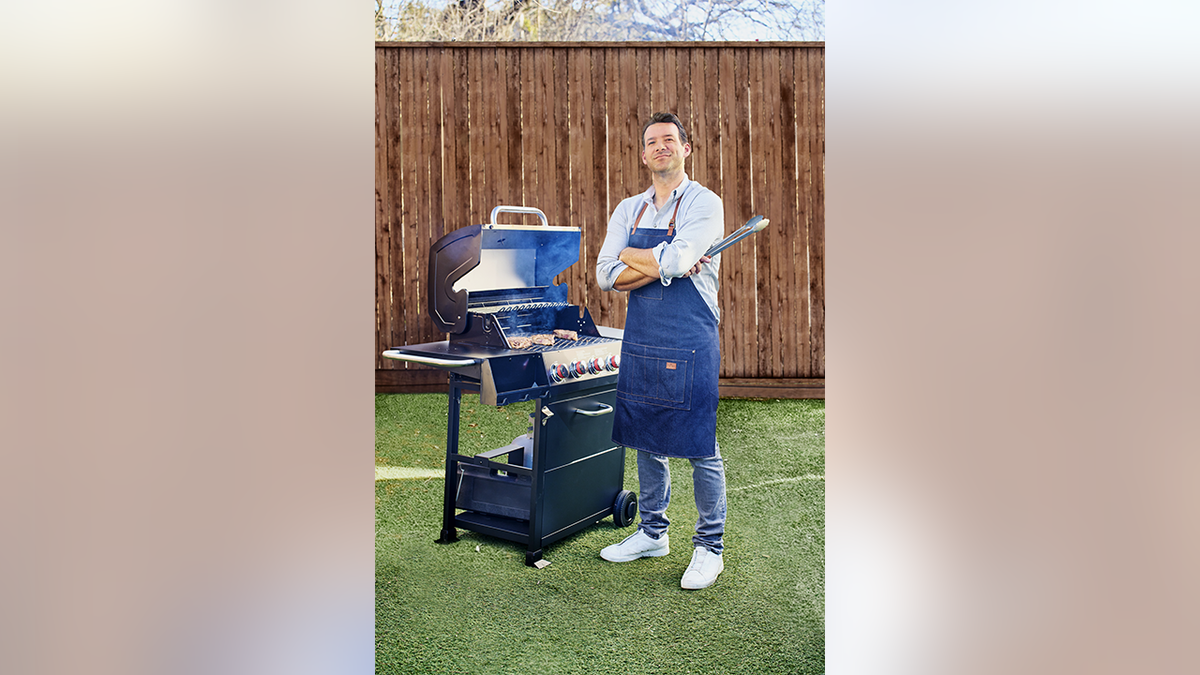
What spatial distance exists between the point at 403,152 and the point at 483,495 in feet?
11.9

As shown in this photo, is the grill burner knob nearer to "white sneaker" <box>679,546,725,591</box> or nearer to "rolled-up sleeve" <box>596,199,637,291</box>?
"rolled-up sleeve" <box>596,199,637,291</box>

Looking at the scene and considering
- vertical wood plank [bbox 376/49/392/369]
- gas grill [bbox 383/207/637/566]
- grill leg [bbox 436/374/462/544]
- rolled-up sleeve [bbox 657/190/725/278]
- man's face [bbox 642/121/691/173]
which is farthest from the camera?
vertical wood plank [bbox 376/49/392/369]

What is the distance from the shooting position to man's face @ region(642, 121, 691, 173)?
113 inches

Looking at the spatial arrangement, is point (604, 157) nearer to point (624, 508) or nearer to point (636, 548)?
point (624, 508)

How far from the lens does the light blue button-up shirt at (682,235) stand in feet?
9.05

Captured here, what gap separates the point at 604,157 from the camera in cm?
587

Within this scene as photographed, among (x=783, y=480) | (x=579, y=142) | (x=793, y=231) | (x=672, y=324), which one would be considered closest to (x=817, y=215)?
(x=793, y=231)

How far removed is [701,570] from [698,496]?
0.27 meters

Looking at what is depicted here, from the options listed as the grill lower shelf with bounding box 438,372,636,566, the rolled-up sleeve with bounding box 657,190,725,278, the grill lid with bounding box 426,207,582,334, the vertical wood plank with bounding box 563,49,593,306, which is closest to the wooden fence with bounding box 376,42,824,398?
the vertical wood plank with bounding box 563,49,593,306

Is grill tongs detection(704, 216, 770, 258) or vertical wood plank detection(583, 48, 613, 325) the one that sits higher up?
vertical wood plank detection(583, 48, 613, 325)
